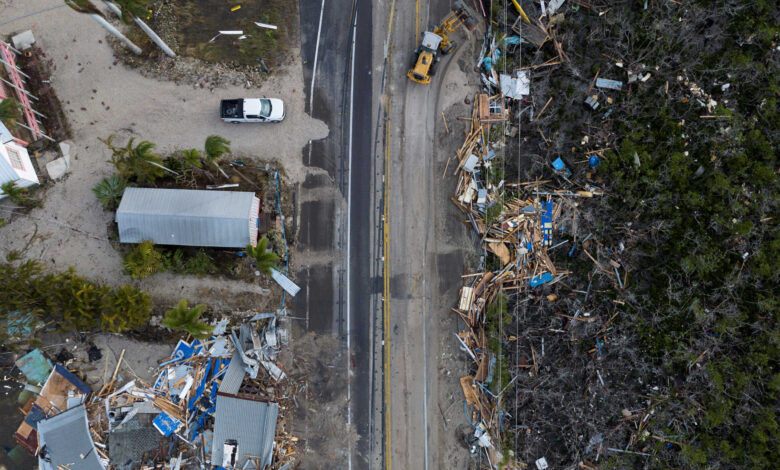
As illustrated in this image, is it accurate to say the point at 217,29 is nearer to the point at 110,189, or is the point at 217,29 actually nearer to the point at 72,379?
the point at 110,189

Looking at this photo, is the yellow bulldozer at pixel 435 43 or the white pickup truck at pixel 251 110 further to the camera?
the yellow bulldozer at pixel 435 43

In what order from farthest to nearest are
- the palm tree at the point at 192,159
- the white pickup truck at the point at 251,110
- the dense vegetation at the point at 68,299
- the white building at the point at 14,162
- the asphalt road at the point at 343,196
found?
the asphalt road at the point at 343,196 < the white pickup truck at the point at 251,110 < the white building at the point at 14,162 < the palm tree at the point at 192,159 < the dense vegetation at the point at 68,299

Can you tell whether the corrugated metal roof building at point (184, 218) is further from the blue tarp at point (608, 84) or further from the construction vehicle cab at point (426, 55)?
the blue tarp at point (608, 84)

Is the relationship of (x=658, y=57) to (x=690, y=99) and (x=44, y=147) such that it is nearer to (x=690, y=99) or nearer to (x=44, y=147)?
(x=690, y=99)

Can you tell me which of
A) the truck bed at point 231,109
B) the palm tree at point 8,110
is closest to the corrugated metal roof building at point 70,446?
the palm tree at point 8,110

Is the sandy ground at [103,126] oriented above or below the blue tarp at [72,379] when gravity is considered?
above

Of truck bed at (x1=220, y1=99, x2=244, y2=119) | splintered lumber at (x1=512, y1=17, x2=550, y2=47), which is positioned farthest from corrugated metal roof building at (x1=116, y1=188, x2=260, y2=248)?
splintered lumber at (x1=512, y1=17, x2=550, y2=47)
